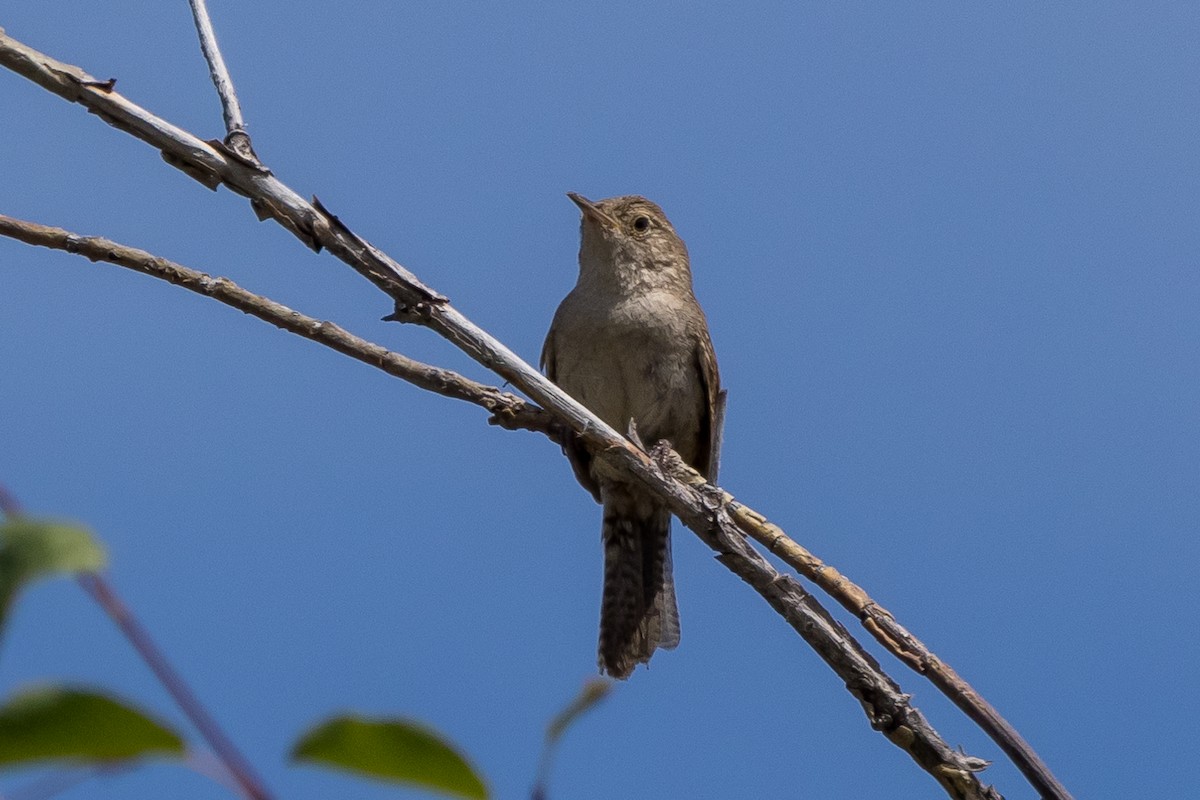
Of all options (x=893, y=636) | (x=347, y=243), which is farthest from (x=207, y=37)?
(x=893, y=636)

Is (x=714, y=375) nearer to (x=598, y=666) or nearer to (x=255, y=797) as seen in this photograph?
(x=598, y=666)

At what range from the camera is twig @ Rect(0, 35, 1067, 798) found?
8.81 feet

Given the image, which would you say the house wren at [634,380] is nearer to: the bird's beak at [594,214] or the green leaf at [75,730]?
the bird's beak at [594,214]

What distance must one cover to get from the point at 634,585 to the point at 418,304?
13.7 ft

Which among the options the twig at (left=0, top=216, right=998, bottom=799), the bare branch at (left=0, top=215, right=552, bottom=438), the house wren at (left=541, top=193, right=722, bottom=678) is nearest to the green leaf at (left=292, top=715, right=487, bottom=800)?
the twig at (left=0, top=216, right=998, bottom=799)

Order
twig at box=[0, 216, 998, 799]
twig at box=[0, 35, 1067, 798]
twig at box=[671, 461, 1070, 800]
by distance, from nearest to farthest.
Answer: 1. twig at box=[671, 461, 1070, 800]
2. twig at box=[0, 35, 1067, 798]
3. twig at box=[0, 216, 998, 799]

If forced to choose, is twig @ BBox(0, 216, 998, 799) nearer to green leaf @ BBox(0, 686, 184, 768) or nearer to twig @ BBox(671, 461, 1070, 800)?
twig @ BBox(671, 461, 1070, 800)

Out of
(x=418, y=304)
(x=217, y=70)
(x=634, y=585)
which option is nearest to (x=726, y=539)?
(x=418, y=304)

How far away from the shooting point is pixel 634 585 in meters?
6.87

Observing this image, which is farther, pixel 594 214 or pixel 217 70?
pixel 594 214

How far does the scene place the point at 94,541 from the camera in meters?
0.68

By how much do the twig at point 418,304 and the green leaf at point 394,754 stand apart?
2154 millimetres

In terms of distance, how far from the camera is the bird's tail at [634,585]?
6570 mm

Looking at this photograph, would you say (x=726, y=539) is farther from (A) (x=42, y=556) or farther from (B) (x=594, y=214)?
(B) (x=594, y=214)
